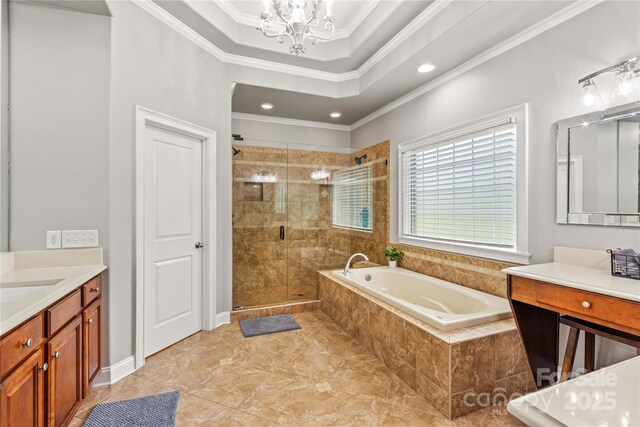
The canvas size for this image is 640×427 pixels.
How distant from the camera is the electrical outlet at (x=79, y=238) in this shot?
2.07 meters

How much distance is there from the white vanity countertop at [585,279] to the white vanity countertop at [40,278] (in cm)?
249

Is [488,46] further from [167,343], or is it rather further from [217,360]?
[167,343]

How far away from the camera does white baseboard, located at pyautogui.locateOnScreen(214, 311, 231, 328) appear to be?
128 inches

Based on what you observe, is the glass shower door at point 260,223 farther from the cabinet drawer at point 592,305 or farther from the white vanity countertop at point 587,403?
the white vanity countertop at point 587,403

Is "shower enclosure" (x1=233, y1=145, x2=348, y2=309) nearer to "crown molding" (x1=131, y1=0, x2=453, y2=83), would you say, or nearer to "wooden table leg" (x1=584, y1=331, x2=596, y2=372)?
"crown molding" (x1=131, y1=0, x2=453, y2=83)

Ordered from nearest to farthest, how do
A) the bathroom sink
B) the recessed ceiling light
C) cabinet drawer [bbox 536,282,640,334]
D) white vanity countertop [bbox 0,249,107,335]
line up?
white vanity countertop [bbox 0,249,107,335], cabinet drawer [bbox 536,282,640,334], the bathroom sink, the recessed ceiling light

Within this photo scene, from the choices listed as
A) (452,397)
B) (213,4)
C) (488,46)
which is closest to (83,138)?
(213,4)

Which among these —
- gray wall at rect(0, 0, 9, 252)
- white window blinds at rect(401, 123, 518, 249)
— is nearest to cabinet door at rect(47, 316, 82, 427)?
gray wall at rect(0, 0, 9, 252)

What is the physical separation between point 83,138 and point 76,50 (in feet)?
1.99

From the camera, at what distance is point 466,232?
9.61ft

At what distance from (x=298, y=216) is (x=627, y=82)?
3.43 m

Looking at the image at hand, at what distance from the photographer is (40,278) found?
5.76 ft

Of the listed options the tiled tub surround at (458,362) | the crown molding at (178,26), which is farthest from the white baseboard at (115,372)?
the crown molding at (178,26)

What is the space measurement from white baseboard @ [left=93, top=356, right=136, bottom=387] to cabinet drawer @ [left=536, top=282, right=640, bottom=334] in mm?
2875
